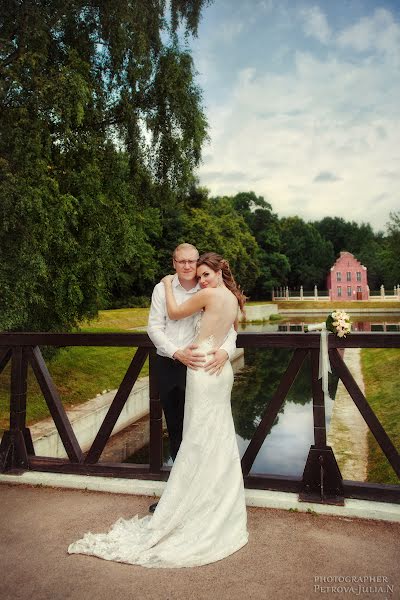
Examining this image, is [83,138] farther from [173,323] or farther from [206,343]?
[206,343]

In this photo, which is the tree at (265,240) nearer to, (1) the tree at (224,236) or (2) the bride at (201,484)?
(1) the tree at (224,236)

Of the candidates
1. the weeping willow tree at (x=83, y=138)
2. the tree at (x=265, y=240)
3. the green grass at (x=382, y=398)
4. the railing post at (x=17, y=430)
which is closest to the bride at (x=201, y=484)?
the railing post at (x=17, y=430)

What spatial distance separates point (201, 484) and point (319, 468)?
106 centimetres

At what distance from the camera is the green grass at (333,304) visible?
5822 cm

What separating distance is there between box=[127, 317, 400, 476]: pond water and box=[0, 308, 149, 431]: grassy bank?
2268 millimetres

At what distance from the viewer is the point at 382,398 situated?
12.6m

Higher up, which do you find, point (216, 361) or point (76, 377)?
point (216, 361)

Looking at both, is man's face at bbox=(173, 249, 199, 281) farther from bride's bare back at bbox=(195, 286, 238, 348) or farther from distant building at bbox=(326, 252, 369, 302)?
distant building at bbox=(326, 252, 369, 302)

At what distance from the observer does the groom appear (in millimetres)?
3479

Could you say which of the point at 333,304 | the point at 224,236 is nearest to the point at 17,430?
the point at 224,236

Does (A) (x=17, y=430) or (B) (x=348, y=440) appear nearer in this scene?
(A) (x=17, y=430)

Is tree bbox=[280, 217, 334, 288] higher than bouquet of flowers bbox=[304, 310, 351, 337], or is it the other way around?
tree bbox=[280, 217, 334, 288]

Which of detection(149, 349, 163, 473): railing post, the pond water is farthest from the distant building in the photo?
detection(149, 349, 163, 473): railing post

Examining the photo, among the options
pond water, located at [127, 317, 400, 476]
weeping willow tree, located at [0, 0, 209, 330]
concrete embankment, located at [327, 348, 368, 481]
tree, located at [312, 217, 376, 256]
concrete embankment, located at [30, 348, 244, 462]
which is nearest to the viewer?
concrete embankment, located at [327, 348, 368, 481]
